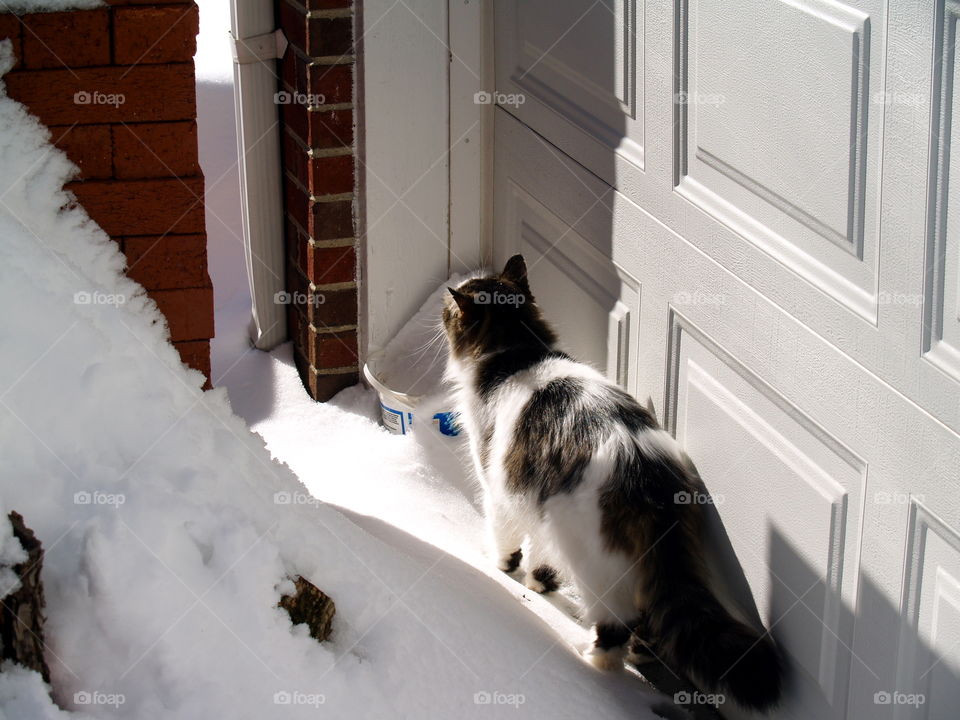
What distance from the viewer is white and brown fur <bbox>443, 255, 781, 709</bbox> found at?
2.34 metres

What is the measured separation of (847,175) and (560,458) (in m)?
0.93

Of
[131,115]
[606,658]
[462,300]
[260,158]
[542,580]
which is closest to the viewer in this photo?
[131,115]

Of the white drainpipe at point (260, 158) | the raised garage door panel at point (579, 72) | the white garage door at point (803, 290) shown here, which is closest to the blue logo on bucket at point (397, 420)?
the white drainpipe at point (260, 158)

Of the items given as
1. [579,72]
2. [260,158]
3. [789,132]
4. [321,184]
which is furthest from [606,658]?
[260,158]

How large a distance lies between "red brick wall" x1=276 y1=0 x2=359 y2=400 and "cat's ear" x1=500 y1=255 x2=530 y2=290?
34.0 inches

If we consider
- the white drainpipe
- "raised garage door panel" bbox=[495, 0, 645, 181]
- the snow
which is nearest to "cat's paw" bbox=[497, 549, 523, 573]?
the snow

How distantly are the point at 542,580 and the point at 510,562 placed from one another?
4.6 inches

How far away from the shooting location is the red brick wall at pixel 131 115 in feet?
7.82

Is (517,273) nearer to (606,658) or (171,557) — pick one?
(606,658)

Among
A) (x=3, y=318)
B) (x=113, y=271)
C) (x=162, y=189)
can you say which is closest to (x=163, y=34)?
(x=162, y=189)

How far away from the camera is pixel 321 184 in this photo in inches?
144

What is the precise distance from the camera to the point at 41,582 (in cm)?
184

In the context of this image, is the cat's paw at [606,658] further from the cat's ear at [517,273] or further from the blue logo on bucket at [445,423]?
the blue logo on bucket at [445,423]

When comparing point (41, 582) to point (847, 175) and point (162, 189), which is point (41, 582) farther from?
point (847, 175)
